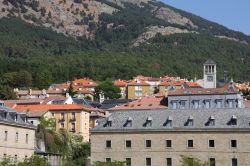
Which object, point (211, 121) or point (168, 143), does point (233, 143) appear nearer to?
point (211, 121)

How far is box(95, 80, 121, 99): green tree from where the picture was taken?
181500 millimetres

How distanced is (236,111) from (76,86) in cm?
11531

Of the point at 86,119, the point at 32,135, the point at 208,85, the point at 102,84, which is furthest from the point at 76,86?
the point at 32,135

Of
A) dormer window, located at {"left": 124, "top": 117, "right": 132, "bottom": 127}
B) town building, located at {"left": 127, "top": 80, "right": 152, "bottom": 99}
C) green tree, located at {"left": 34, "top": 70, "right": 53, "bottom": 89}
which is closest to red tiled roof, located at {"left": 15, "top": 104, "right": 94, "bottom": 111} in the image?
dormer window, located at {"left": 124, "top": 117, "right": 132, "bottom": 127}

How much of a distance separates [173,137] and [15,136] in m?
17.4

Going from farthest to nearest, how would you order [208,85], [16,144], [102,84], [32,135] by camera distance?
[102,84] → [208,85] → [32,135] → [16,144]

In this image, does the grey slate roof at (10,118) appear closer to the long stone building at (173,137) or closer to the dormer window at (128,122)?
the long stone building at (173,137)

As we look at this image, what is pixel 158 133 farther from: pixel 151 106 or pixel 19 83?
pixel 19 83

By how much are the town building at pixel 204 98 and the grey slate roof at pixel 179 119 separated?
41.6m

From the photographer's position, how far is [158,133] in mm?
82250

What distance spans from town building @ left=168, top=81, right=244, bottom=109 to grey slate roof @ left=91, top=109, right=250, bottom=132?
1638 inches

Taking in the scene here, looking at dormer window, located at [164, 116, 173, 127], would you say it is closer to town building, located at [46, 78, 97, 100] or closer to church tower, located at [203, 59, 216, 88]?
church tower, located at [203, 59, 216, 88]

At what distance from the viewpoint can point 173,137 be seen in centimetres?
8156

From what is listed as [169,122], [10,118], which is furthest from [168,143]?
[10,118]
